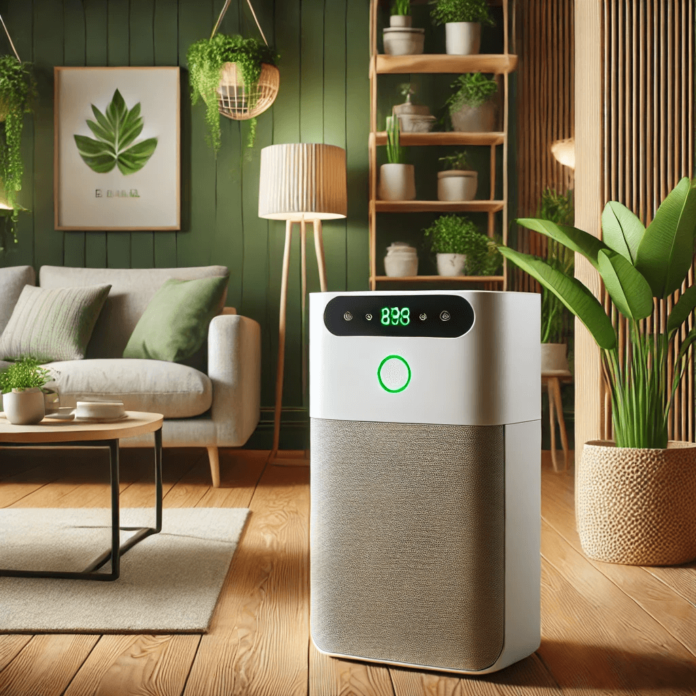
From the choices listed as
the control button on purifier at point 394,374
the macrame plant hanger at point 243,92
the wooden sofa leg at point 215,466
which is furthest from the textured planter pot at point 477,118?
the control button on purifier at point 394,374

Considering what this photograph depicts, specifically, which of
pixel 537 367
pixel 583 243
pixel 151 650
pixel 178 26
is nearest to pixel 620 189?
pixel 583 243

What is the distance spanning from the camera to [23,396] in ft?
6.21

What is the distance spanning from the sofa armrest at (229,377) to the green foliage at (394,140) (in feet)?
3.63

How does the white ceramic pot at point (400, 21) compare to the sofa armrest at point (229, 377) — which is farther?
the white ceramic pot at point (400, 21)

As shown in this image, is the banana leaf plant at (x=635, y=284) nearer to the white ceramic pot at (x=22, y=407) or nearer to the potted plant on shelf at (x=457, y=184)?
the white ceramic pot at (x=22, y=407)

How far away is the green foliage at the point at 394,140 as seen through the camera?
3.54 meters

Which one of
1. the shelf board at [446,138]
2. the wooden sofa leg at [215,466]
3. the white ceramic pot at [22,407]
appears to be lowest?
the wooden sofa leg at [215,466]

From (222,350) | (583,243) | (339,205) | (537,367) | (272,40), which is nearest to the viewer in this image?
(537,367)

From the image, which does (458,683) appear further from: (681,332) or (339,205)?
(339,205)

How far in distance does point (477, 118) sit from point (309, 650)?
9.15 ft

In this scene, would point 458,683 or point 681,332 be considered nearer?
point 458,683

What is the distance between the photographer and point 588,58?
7.76 ft

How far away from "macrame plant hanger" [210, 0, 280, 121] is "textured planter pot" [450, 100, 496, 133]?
90 centimetres

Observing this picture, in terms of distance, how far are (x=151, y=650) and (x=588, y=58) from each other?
2.03 m
